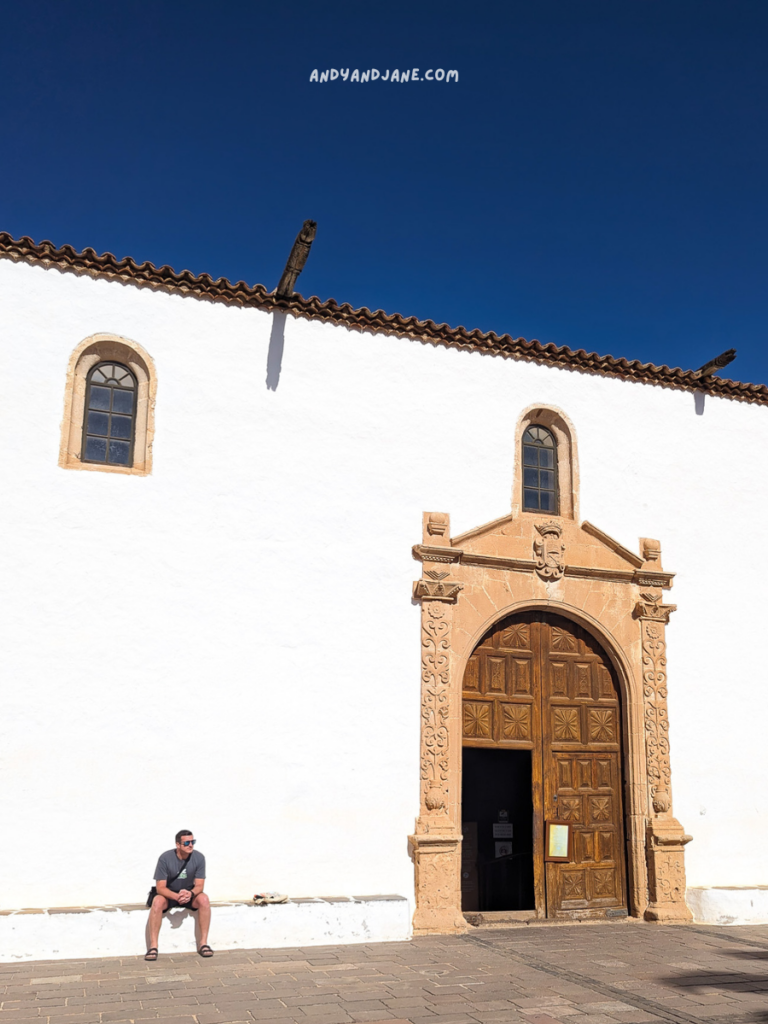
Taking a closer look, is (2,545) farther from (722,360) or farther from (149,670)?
(722,360)

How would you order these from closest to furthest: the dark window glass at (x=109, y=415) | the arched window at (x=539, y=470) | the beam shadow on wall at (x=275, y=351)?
the dark window glass at (x=109, y=415), the beam shadow on wall at (x=275, y=351), the arched window at (x=539, y=470)

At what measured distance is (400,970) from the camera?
6973 millimetres

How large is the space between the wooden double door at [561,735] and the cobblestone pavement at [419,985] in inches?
43.4

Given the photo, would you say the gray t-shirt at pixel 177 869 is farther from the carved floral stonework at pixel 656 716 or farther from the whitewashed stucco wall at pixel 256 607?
the carved floral stonework at pixel 656 716

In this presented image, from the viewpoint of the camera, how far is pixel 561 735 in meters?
9.70

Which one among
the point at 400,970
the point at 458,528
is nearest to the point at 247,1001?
the point at 400,970

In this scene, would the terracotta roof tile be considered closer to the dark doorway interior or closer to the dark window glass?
the dark window glass

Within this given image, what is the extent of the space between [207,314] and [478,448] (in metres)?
3.19

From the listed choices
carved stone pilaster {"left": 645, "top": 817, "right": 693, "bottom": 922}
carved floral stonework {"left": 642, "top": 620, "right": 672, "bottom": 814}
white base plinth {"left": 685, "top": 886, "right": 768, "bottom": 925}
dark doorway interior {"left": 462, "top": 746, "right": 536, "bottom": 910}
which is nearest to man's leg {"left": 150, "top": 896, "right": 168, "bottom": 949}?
dark doorway interior {"left": 462, "top": 746, "right": 536, "bottom": 910}

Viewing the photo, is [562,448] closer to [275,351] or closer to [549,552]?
[549,552]

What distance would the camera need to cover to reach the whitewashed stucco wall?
778cm

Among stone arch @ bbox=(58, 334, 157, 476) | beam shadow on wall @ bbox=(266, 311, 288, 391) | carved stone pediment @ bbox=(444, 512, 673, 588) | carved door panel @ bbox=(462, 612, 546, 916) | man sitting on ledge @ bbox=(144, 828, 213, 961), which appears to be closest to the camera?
man sitting on ledge @ bbox=(144, 828, 213, 961)

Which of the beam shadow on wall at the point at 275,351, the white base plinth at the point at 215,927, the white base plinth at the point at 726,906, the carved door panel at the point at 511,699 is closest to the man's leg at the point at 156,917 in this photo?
the white base plinth at the point at 215,927

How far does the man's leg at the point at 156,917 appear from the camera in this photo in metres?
7.20
